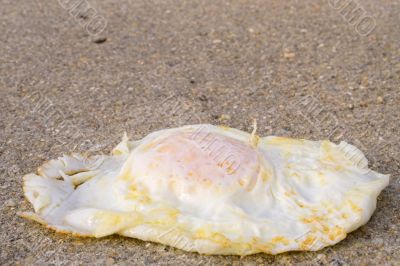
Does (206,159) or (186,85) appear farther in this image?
(186,85)

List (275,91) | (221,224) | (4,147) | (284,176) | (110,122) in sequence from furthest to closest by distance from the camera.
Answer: (275,91), (110,122), (4,147), (284,176), (221,224)

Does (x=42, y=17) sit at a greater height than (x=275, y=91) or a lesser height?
greater

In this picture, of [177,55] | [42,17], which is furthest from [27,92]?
[42,17]

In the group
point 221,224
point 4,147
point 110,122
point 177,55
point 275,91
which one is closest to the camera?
point 221,224

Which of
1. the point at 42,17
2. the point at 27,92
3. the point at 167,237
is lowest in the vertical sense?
the point at 167,237

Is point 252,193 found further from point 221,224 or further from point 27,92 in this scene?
point 27,92

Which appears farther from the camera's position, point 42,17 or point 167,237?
point 42,17
